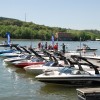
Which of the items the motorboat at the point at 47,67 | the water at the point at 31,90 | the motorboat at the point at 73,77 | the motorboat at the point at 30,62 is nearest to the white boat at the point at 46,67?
the motorboat at the point at 47,67

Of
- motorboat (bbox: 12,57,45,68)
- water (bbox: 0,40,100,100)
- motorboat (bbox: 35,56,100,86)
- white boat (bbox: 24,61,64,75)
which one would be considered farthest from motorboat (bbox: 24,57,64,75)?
motorboat (bbox: 35,56,100,86)

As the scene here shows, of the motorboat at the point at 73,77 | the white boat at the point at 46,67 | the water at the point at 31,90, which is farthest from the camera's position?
the white boat at the point at 46,67

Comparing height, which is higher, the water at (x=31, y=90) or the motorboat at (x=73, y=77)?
the motorboat at (x=73, y=77)

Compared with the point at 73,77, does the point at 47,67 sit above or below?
above

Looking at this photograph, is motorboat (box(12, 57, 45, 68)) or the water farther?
motorboat (box(12, 57, 45, 68))

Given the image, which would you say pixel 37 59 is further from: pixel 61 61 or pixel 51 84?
pixel 51 84

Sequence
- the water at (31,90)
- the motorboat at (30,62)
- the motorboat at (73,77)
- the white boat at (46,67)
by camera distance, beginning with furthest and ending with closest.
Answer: the motorboat at (30,62) → the white boat at (46,67) → the motorboat at (73,77) → the water at (31,90)

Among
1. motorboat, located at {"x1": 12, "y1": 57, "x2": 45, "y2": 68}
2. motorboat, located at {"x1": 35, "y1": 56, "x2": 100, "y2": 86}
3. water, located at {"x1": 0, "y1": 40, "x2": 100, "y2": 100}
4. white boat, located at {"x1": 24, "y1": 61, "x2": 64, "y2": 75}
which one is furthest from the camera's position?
motorboat, located at {"x1": 12, "y1": 57, "x2": 45, "y2": 68}

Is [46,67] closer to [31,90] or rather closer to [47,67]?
[47,67]

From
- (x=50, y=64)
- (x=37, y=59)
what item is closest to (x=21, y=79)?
(x=50, y=64)

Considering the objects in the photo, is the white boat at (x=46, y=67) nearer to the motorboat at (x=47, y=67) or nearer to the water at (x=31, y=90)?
the motorboat at (x=47, y=67)

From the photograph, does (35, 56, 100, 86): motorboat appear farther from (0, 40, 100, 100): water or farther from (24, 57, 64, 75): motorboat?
(24, 57, 64, 75): motorboat

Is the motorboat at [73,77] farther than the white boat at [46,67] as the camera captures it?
No

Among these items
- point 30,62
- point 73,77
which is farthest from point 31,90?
point 30,62
